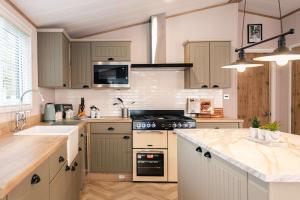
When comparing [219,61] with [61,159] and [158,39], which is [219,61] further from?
[61,159]

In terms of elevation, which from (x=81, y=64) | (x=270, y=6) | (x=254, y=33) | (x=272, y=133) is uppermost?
(x=270, y=6)

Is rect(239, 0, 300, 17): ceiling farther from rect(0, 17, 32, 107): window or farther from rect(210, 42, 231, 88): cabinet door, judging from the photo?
rect(0, 17, 32, 107): window

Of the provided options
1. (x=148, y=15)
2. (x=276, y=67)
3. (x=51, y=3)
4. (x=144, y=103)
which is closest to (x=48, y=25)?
(x=51, y=3)

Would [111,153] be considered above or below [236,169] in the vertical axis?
below

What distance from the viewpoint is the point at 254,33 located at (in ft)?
16.1

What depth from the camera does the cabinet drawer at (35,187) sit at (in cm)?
115

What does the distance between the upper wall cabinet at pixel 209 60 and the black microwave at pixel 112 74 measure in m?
1.07

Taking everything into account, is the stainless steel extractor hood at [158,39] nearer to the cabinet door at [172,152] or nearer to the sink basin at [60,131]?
the cabinet door at [172,152]

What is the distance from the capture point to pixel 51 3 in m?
2.72

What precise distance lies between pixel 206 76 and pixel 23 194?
3403 millimetres

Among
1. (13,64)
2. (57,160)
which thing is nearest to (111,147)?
(13,64)

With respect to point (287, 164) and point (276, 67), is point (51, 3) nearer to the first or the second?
point (287, 164)

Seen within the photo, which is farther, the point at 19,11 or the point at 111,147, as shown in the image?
the point at 111,147

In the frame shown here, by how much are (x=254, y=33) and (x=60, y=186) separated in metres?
4.41
